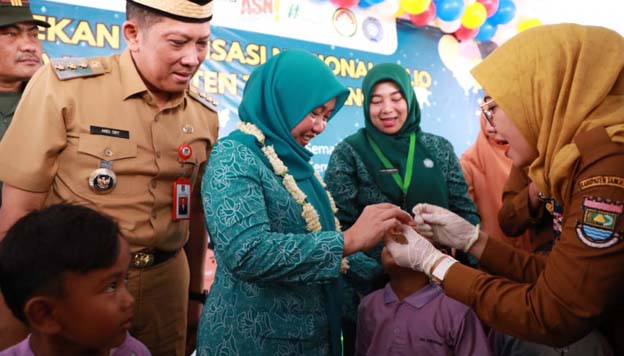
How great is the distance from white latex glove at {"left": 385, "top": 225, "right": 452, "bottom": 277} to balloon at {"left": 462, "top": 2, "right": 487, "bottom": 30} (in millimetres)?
4227

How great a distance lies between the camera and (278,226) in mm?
1512

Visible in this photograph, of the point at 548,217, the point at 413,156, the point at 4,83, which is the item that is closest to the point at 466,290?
the point at 548,217

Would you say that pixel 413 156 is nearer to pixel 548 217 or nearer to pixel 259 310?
pixel 548 217

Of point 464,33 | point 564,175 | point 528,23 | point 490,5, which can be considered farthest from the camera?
point 528,23

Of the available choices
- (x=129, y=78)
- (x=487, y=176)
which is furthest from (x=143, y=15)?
(x=487, y=176)

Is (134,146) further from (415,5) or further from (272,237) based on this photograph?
(415,5)

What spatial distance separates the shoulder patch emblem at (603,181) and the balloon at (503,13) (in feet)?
15.5

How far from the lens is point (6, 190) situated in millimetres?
1669

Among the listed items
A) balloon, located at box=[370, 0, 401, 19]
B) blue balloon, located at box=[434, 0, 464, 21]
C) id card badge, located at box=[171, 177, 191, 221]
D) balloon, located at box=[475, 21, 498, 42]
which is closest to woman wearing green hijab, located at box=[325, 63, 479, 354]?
id card badge, located at box=[171, 177, 191, 221]

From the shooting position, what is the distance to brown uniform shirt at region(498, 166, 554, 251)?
226cm

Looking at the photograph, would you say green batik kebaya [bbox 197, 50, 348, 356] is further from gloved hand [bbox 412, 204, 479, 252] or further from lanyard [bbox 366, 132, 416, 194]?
lanyard [bbox 366, 132, 416, 194]

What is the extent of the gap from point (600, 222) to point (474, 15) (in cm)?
449

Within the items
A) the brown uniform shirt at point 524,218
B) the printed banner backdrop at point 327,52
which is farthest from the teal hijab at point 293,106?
the printed banner backdrop at point 327,52

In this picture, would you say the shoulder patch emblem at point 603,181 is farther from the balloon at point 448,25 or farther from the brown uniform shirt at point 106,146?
the balloon at point 448,25
